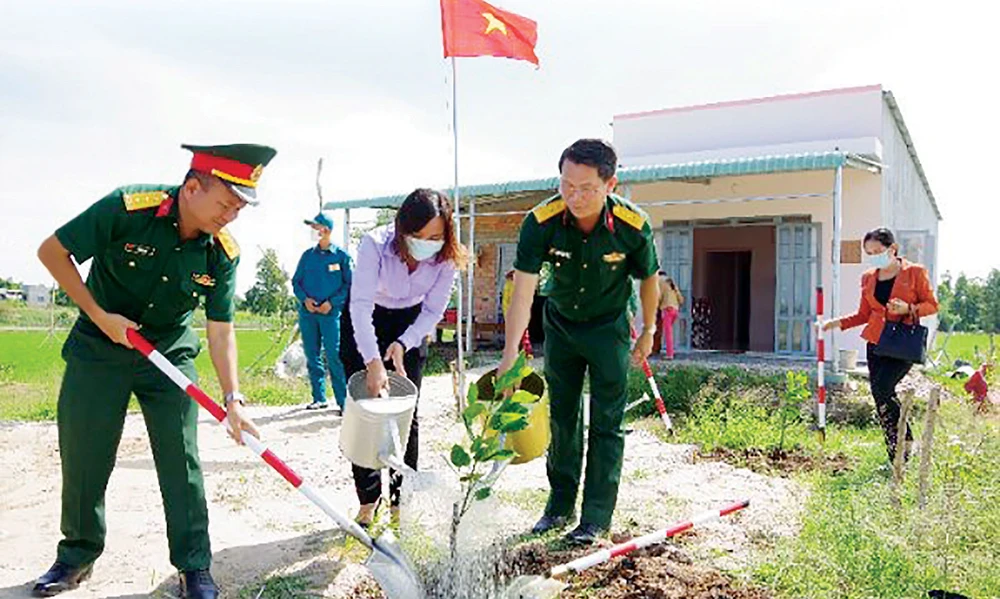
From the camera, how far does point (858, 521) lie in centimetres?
322

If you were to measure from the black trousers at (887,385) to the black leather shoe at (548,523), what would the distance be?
2507 millimetres

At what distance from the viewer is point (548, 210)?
138 inches

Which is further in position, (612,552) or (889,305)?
(889,305)

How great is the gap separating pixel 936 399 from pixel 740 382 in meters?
5.43

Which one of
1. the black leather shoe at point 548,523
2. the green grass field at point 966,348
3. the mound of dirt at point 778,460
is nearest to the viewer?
the black leather shoe at point 548,523

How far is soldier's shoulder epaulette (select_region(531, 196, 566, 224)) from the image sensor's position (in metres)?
3.50

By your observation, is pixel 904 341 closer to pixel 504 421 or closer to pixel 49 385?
pixel 504 421

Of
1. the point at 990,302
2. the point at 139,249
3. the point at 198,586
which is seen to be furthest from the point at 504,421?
the point at 990,302

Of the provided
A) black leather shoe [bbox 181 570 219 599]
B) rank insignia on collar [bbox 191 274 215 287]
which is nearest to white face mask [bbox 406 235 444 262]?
rank insignia on collar [bbox 191 274 215 287]

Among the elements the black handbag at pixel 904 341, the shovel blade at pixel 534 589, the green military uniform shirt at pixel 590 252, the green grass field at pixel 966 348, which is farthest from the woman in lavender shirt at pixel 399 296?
the green grass field at pixel 966 348

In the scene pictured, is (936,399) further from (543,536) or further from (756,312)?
(756,312)

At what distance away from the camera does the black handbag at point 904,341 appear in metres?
5.08

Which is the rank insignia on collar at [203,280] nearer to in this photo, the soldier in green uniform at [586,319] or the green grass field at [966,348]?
the soldier in green uniform at [586,319]

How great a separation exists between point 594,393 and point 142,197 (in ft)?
6.58
